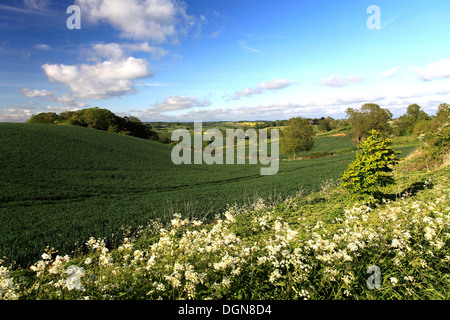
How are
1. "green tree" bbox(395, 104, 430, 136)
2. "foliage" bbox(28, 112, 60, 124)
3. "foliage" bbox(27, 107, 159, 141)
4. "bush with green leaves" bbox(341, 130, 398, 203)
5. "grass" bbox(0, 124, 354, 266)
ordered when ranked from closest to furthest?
"bush with green leaves" bbox(341, 130, 398, 203) → "grass" bbox(0, 124, 354, 266) → "foliage" bbox(27, 107, 159, 141) → "green tree" bbox(395, 104, 430, 136) → "foliage" bbox(28, 112, 60, 124)

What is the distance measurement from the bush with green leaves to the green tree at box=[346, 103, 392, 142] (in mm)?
46277

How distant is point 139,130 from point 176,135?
1469cm

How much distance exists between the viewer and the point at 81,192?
17.0m

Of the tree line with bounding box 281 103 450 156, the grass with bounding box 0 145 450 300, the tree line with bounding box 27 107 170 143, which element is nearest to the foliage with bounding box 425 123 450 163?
the grass with bounding box 0 145 450 300

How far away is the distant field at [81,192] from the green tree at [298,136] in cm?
2718

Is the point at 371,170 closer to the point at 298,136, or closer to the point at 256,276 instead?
Result: the point at 256,276

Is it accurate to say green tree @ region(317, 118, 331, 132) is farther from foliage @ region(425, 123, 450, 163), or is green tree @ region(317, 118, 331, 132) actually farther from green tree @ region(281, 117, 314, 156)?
foliage @ region(425, 123, 450, 163)

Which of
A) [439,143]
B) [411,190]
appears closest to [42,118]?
[411,190]

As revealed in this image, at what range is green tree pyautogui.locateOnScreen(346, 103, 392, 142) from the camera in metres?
47.6

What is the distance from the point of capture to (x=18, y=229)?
998cm

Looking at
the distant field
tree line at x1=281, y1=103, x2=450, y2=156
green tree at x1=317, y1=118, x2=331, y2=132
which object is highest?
green tree at x1=317, y1=118, x2=331, y2=132

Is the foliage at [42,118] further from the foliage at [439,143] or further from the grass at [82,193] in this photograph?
the foliage at [439,143]

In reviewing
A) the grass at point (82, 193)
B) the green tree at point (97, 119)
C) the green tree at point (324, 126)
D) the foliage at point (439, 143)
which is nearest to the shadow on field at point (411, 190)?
the foliage at point (439, 143)
